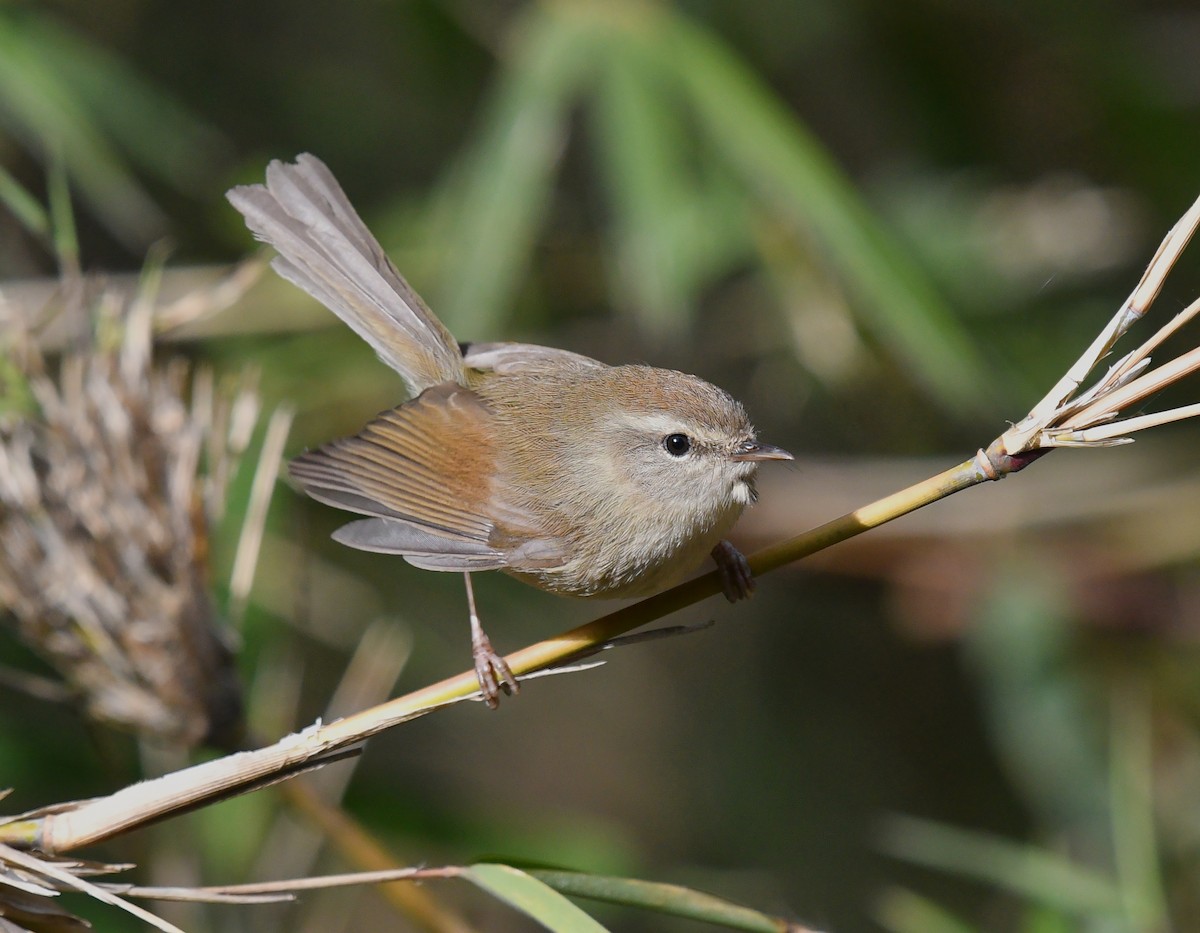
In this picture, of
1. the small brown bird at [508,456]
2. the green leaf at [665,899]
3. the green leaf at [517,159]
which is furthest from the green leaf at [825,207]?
the green leaf at [665,899]

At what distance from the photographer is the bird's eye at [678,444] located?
7.31 ft

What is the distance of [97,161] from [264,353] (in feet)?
2.52

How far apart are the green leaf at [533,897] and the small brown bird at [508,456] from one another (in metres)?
0.45

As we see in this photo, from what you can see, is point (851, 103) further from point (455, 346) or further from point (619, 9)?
point (455, 346)

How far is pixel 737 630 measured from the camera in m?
5.35

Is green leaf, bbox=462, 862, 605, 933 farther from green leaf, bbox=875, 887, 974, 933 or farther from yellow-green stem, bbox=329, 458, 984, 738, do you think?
green leaf, bbox=875, 887, 974, 933

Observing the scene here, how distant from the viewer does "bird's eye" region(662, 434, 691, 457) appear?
2229 mm

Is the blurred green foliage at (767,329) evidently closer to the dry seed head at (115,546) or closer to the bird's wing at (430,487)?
the dry seed head at (115,546)

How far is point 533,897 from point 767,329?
9.81 ft

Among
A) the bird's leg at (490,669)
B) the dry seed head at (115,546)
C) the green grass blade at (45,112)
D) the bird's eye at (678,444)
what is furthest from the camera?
the green grass blade at (45,112)

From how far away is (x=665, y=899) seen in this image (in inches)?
60.7

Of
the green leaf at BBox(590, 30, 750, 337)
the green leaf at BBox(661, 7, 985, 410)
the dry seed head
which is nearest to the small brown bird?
the dry seed head

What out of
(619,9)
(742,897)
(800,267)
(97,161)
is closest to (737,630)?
(742,897)

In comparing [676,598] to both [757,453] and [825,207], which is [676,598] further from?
[825,207]
